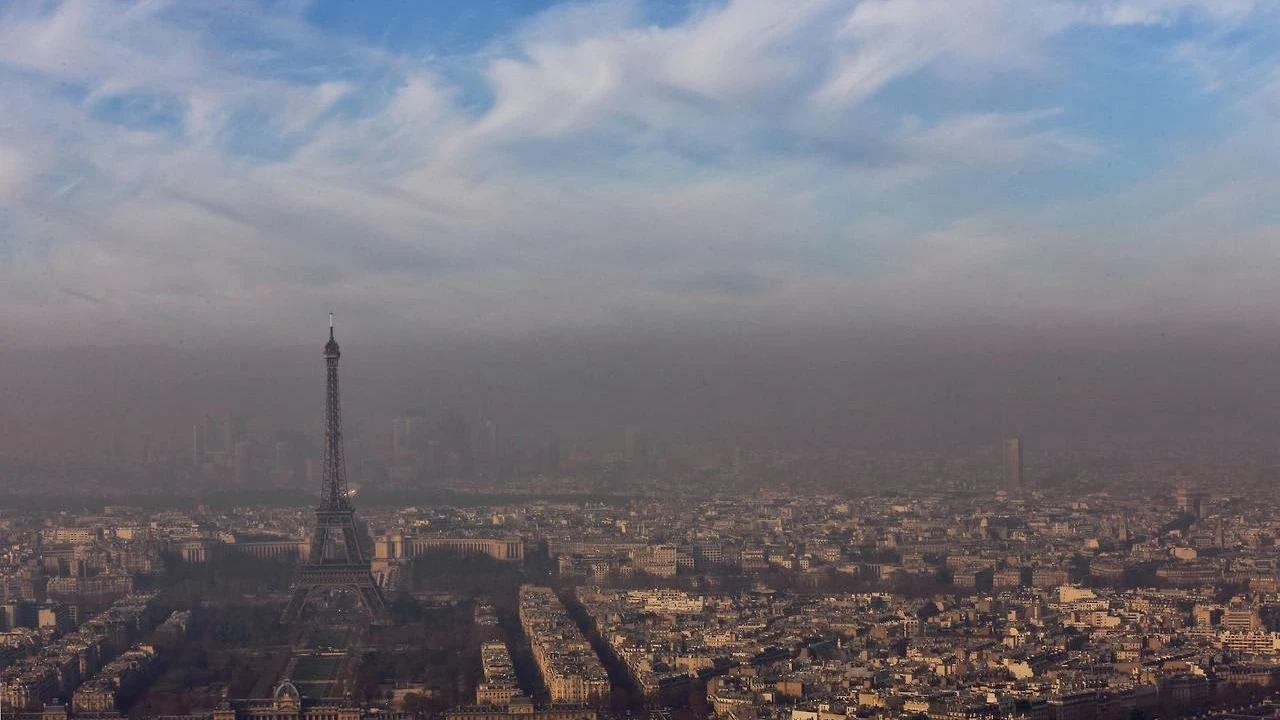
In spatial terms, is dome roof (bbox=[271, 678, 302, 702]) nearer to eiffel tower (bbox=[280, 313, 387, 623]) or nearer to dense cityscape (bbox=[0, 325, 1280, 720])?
dense cityscape (bbox=[0, 325, 1280, 720])

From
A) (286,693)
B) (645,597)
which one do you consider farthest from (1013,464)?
(286,693)

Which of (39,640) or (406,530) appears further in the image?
(406,530)

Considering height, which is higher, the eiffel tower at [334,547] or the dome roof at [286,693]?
the eiffel tower at [334,547]

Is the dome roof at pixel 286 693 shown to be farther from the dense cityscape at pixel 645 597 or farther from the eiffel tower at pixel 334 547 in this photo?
the eiffel tower at pixel 334 547

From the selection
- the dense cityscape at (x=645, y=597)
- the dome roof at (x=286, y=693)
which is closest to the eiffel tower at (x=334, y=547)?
Answer: the dense cityscape at (x=645, y=597)

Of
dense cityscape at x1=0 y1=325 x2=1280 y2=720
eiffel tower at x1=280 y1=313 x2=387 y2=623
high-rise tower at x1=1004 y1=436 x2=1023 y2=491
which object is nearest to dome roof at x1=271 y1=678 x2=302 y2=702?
dense cityscape at x1=0 y1=325 x2=1280 y2=720

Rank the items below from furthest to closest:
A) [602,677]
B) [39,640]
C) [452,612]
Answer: [452,612] → [39,640] → [602,677]

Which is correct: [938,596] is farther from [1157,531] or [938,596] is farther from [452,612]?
[1157,531]

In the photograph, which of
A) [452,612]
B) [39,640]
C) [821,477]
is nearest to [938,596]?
[452,612]
